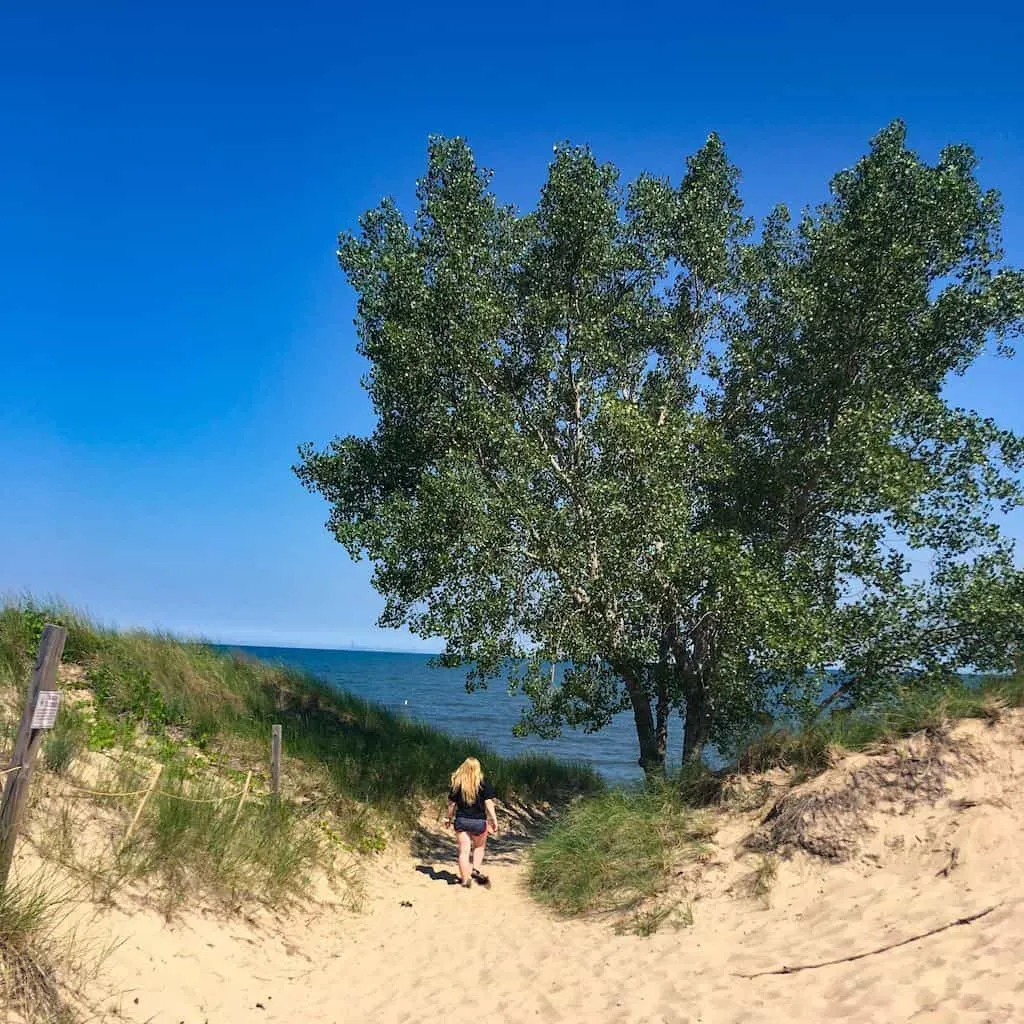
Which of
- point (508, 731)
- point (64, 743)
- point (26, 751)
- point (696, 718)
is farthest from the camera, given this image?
point (508, 731)

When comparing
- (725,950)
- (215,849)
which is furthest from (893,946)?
(215,849)

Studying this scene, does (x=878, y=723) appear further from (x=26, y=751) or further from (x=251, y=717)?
(x=251, y=717)

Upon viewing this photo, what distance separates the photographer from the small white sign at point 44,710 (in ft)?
23.8

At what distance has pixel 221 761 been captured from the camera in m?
13.7

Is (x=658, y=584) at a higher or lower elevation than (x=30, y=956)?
higher

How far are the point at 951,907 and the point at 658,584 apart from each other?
6.85m

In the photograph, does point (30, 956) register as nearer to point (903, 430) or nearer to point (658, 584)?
point (658, 584)

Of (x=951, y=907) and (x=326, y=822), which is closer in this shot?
(x=951, y=907)

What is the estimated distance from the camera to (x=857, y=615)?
13.6 meters

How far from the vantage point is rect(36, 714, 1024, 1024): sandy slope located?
6.75m

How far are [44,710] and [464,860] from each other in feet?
24.4

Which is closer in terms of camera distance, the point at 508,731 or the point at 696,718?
the point at 696,718

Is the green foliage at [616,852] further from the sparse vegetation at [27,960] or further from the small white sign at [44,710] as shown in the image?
the small white sign at [44,710]

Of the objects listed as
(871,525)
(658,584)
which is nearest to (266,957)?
(658,584)
